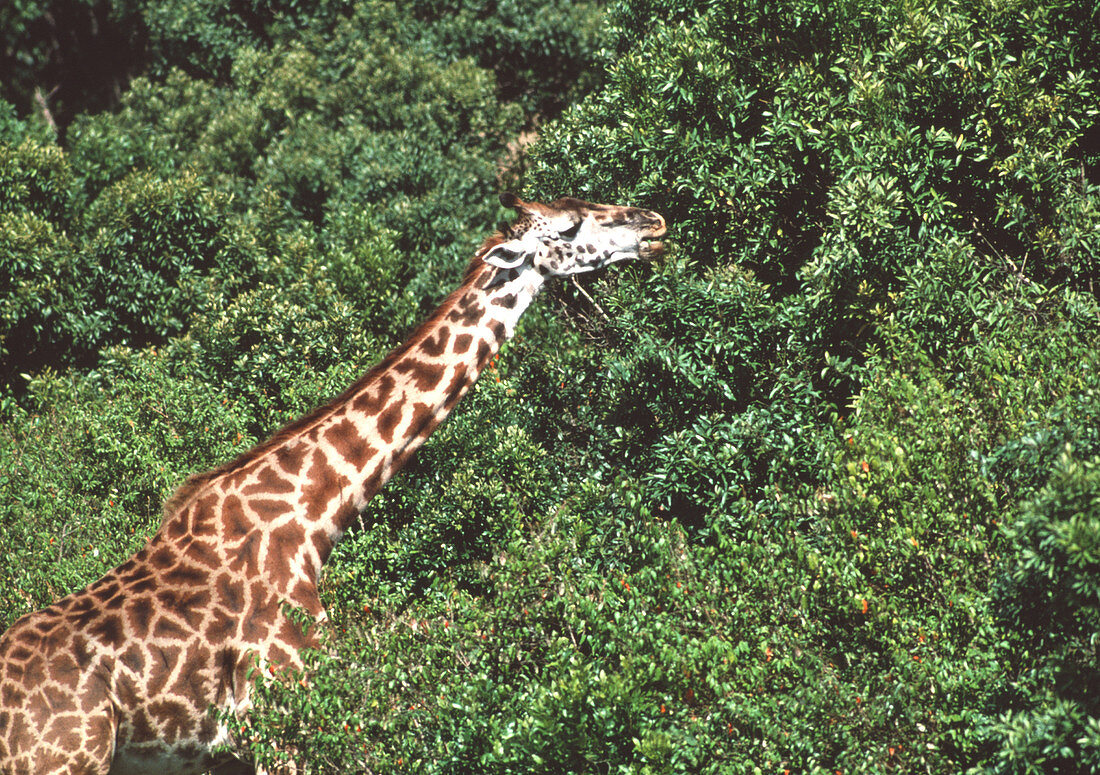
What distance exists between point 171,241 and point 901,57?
867cm

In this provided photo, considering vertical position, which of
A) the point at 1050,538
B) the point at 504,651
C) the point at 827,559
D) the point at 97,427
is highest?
the point at 1050,538

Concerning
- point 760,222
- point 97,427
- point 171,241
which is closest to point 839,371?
point 760,222

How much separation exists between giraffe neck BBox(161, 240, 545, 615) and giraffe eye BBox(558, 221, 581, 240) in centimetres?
67

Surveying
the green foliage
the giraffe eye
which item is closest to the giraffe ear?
the giraffe eye

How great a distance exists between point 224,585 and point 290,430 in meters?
1.06

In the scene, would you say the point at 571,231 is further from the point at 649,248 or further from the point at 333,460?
the point at 333,460

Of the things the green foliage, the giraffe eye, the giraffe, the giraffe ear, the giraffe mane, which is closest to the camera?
the green foliage

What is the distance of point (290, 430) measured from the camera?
6.32 meters

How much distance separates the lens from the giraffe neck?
19.4 ft

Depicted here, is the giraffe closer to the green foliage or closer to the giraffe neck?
the giraffe neck

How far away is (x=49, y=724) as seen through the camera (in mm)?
5207

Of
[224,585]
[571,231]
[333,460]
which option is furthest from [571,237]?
[224,585]

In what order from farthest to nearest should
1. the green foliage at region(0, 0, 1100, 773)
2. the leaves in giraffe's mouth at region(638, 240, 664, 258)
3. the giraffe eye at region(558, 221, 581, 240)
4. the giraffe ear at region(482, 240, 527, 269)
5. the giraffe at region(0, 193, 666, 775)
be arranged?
the leaves in giraffe's mouth at region(638, 240, 664, 258)
the giraffe eye at region(558, 221, 581, 240)
the giraffe ear at region(482, 240, 527, 269)
the giraffe at region(0, 193, 666, 775)
the green foliage at region(0, 0, 1100, 773)

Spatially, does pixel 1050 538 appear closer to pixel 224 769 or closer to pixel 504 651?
pixel 504 651
